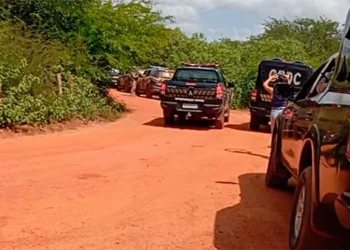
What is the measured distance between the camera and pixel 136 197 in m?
8.40

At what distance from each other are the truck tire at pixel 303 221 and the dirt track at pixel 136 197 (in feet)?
1.64

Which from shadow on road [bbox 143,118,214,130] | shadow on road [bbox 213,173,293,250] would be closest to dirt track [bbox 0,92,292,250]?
Result: shadow on road [bbox 213,173,293,250]

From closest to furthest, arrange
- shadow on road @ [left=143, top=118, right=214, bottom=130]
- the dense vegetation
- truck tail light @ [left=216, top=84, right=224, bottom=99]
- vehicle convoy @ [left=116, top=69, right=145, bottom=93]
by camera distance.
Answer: the dense vegetation
truck tail light @ [left=216, top=84, right=224, bottom=99]
shadow on road @ [left=143, top=118, right=214, bottom=130]
vehicle convoy @ [left=116, top=69, right=145, bottom=93]

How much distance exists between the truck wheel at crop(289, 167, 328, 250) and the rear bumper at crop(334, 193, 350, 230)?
565 millimetres

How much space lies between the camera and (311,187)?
5430 millimetres

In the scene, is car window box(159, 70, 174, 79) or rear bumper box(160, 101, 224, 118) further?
car window box(159, 70, 174, 79)

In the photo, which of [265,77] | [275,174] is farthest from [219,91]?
[275,174]

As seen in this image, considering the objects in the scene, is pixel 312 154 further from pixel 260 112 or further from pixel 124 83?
pixel 124 83

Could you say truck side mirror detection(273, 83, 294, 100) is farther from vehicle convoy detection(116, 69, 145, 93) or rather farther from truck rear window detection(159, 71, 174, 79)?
vehicle convoy detection(116, 69, 145, 93)

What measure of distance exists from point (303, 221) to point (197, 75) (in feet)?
49.0

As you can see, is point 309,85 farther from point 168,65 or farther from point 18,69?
point 168,65

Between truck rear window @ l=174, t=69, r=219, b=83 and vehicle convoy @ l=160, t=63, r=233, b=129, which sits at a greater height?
truck rear window @ l=174, t=69, r=219, b=83

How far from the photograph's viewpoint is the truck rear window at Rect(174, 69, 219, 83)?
66.1ft

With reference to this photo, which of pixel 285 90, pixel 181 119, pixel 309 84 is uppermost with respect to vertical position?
pixel 309 84
